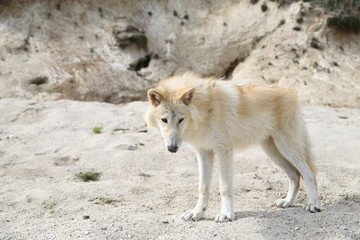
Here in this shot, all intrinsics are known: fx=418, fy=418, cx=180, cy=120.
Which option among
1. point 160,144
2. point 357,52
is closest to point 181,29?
point 357,52

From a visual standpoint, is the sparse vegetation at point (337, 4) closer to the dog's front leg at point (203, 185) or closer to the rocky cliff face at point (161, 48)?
the rocky cliff face at point (161, 48)

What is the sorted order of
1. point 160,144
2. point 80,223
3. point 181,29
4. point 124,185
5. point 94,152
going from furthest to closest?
point 181,29
point 160,144
point 94,152
point 124,185
point 80,223

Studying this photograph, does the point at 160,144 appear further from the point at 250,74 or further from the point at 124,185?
the point at 250,74

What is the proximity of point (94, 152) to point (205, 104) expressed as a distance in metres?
2.85

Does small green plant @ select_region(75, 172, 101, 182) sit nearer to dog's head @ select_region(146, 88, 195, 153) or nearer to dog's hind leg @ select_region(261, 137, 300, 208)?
dog's head @ select_region(146, 88, 195, 153)

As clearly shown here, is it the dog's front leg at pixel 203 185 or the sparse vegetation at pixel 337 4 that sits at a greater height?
the sparse vegetation at pixel 337 4

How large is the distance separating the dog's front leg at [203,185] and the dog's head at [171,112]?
56 cm

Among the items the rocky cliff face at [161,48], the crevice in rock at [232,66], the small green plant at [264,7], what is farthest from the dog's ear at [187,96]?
the small green plant at [264,7]

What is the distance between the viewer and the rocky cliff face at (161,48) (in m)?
11.4

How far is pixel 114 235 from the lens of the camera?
4.10m

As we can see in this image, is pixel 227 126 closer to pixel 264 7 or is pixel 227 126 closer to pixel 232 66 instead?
pixel 232 66

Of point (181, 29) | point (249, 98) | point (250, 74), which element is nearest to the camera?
point (249, 98)

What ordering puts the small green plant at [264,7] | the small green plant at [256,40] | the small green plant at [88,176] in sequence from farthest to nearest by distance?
the small green plant at [264,7]
the small green plant at [256,40]
the small green plant at [88,176]

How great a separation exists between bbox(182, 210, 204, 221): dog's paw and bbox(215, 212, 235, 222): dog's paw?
0.78ft
